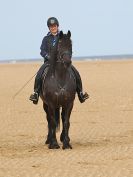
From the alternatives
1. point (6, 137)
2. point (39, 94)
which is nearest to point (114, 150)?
point (39, 94)

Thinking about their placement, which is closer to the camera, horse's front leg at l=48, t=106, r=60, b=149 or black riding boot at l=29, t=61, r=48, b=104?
horse's front leg at l=48, t=106, r=60, b=149

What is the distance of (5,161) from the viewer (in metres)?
11.0

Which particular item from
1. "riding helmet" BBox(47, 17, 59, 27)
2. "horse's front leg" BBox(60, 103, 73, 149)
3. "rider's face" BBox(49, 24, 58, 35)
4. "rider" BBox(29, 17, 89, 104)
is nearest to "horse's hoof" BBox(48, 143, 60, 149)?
Result: "horse's front leg" BBox(60, 103, 73, 149)

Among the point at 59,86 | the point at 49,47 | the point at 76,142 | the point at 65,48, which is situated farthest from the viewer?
the point at 76,142

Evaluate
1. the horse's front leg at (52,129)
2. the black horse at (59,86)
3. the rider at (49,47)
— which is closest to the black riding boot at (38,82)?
the rider at (49,47)

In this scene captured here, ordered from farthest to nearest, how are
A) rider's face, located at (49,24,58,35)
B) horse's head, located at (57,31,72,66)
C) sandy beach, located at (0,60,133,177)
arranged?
rider's face, located at (49,24,58,35), horse's head, located at (57,31,72,66), sandy beach, located at (0,60,133,177)

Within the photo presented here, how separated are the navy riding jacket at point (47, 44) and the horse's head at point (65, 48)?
0.75m

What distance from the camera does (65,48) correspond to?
11930mm

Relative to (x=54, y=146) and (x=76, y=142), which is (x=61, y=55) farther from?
(x=76, y=142)

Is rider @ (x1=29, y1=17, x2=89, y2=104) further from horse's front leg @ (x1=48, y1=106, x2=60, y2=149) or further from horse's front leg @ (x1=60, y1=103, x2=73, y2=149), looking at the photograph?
horse's front leg @ (x1=60, y1=103, x2=73, y2=149)

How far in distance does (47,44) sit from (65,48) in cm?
102

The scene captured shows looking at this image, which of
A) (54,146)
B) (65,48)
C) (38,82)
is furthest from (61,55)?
(54,146)

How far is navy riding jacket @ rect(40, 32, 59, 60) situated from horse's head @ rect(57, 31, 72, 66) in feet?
2.46

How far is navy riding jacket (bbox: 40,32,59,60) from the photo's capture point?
12791 millimetres
